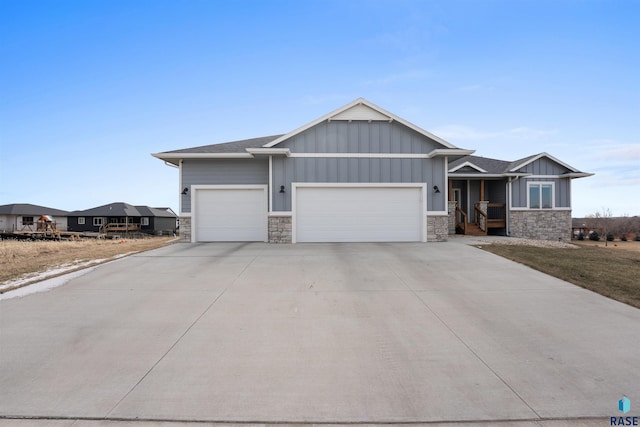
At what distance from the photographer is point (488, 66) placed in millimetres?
13320

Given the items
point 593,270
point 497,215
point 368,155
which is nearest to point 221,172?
point 368,155

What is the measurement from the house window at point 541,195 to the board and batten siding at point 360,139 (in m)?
8.37

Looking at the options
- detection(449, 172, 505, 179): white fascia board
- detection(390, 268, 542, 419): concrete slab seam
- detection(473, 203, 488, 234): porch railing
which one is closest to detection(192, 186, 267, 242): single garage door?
detection(390, 268, 542, 419): concrete slab seam

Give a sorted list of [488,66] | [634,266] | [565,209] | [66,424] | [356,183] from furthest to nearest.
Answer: [565,209]
[488,66]
[356,183]
[634,266]
[66,424]

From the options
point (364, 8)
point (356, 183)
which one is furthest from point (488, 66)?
point (356, 183)

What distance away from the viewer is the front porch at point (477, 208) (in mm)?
16594

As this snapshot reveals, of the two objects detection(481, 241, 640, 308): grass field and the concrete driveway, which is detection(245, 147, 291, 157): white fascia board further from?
detection(481, 241, 640, 308): grass field

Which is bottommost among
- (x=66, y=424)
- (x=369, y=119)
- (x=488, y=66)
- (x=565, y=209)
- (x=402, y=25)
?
(x=66, y=424)

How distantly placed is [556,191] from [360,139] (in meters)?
12.4

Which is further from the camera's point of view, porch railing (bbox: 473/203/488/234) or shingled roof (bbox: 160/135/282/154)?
porch railing (bbox: 473/203/488/234)

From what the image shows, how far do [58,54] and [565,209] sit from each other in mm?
25044

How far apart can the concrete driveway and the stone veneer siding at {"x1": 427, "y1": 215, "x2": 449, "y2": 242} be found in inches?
214

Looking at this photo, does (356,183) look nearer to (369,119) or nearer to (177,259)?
(369,119)

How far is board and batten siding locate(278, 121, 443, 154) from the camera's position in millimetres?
12055
